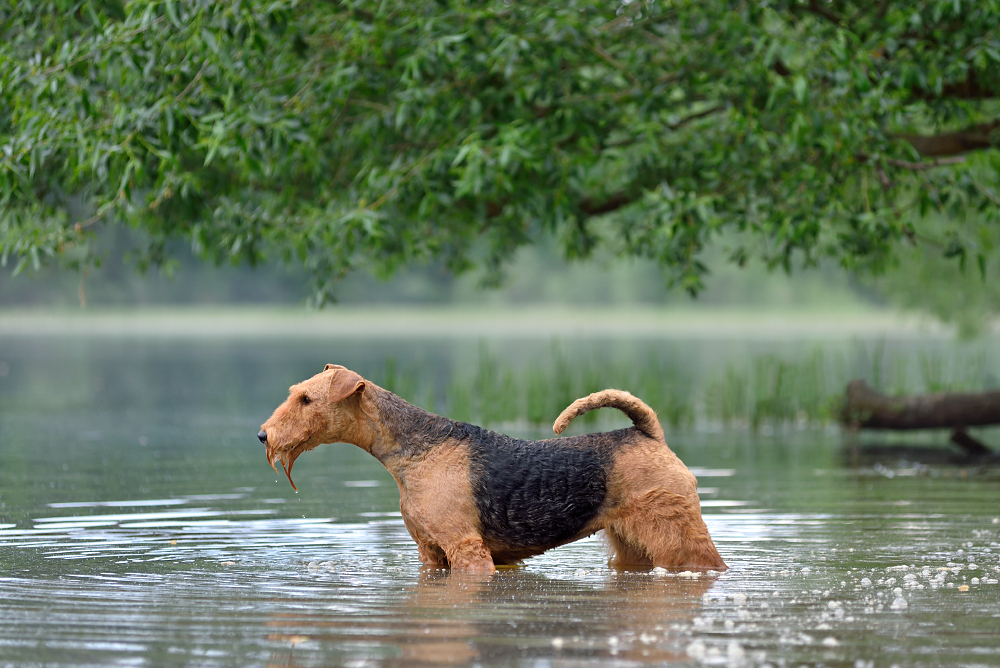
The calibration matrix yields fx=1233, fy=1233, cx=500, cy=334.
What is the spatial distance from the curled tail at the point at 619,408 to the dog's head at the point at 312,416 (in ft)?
4.13

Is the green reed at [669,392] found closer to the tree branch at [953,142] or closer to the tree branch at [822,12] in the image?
the tree branch at [953,142]

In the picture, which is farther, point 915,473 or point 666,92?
point 915,473

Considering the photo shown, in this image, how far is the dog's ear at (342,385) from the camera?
291 inches

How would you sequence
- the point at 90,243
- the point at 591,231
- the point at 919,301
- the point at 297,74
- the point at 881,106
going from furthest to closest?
the point at 919,301 → the point at 591,231 → the point at 90,243 → the point at 297,74 → the point at 881,106

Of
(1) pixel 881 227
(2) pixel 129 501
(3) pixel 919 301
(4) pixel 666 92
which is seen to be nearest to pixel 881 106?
(1) pixel 881 227

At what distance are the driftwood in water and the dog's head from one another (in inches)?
433

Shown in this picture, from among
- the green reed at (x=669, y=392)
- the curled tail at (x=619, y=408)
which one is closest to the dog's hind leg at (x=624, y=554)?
the curled tail at (x=619, y=408)

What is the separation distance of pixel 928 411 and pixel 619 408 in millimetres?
10861

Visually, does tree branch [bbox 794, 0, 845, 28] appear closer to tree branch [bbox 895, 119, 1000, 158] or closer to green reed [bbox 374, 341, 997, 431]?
tree branch [bbox 895, 119, 1000, 158]

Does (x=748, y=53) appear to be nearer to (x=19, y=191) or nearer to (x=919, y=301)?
(x=19, y=191)

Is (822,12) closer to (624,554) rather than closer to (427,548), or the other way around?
(624,554)

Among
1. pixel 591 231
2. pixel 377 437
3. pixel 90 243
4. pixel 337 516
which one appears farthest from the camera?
pixel 591 231

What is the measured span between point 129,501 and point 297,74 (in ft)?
15.0

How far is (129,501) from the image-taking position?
11.4m
